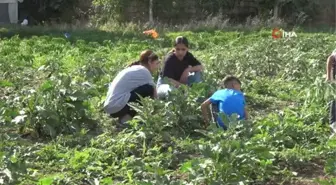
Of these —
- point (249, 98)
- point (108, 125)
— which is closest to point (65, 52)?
point (249, 98)

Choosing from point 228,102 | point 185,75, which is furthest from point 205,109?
point 185,75

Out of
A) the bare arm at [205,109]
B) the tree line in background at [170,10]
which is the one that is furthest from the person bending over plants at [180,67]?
the tree line in background at [170,10]

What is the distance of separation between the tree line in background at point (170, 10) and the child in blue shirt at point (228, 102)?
16.2 metres

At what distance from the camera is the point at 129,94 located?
7828 millimetres

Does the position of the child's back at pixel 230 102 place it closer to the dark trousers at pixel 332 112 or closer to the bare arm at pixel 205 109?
the bare arm at pixel 205 109

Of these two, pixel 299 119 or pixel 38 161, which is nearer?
pixel 38 161

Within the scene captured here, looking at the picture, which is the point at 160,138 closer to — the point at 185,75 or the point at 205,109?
the point at 205,109

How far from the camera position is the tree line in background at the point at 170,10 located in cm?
2388

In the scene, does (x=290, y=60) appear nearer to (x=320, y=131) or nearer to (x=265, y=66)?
(x=265, y=66)

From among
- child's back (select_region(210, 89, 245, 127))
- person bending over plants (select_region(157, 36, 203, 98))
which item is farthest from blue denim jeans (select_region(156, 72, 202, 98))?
child's back (select_region(210, 89, 245, 127))

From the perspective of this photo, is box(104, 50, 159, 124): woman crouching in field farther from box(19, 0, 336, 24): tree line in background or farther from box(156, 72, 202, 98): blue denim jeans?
box(19, 0, 336, 24): tree line in background

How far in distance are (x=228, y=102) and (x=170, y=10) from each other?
57.5ft

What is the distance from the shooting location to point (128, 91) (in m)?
7.84

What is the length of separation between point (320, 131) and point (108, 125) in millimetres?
2135
